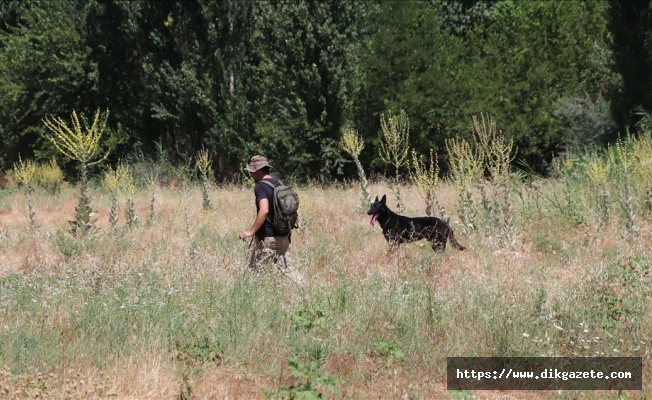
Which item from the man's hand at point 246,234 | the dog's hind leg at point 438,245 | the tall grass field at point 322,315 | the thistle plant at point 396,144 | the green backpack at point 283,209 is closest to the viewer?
the tall grass field at point 322,315

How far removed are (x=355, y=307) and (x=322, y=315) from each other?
1.14 ft

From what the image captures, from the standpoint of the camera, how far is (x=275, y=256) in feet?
21.3

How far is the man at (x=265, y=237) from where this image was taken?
6324 millimetres

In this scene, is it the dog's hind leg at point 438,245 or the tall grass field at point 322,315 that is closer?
the tall grass field at point 322,315

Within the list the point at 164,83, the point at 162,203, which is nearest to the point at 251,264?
the point at 162,203

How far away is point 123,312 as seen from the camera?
16.8 ft

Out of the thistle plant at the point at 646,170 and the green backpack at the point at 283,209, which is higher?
the thistle plant at the point at 646,170

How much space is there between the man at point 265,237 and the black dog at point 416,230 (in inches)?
81.4

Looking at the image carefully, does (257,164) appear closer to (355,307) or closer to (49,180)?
(355,307)

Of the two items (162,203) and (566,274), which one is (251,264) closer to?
(566,274)

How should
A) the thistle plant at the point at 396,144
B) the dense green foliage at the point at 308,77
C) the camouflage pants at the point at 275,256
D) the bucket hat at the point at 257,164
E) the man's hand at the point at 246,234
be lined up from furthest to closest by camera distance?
the dense green foliage at the point at 308,77 < the thistle plant at the point at 396,144 < the bucket hat at the point at 257,164 < the camouflage pants at the point at 275,256 < the man's hand at the point at 246,234

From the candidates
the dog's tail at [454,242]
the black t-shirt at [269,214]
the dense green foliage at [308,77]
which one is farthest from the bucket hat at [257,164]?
the dense green foliage at [308,77]

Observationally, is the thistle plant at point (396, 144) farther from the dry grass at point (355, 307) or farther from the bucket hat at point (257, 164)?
the bucket hat at point (257, 164)

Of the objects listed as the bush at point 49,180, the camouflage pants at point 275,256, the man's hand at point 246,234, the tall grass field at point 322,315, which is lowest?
the tall grass field at point 322,315
